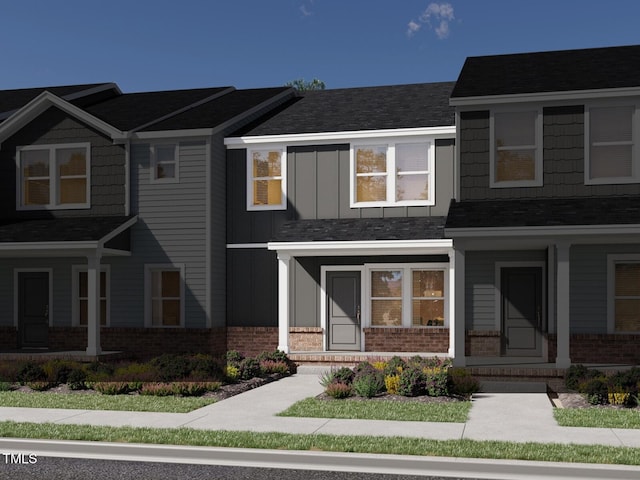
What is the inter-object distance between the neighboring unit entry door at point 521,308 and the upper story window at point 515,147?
103 inches

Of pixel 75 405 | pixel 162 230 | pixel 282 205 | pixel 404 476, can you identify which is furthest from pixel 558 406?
pixel 162 230

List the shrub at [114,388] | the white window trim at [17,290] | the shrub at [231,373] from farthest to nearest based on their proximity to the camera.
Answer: the white window trim at [17,290], the shrub at [231,373], the shrub at [114,388]

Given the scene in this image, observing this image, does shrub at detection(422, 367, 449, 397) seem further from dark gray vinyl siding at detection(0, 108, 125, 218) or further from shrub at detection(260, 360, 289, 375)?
dark gray vinyl siding at detection(0, 108, 125, 218)

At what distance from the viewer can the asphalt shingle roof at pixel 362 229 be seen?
19.8m

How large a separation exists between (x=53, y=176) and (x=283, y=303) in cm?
767

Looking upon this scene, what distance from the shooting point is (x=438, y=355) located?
20219 mm

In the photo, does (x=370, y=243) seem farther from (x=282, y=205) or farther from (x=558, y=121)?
(x=558, y=121)

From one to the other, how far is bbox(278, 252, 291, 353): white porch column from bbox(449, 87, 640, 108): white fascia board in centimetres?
591

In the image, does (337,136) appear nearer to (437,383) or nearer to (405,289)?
(405,289)

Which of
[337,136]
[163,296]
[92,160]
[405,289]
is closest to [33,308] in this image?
[163,296]

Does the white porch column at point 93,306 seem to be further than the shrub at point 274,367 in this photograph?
Yes

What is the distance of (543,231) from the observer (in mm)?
16125

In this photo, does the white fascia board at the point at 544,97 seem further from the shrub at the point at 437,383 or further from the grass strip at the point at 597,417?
the grass strip at the point at 597,417

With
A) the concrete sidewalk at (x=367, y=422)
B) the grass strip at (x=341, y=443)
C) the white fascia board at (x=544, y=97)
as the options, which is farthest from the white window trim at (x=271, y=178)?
the grass strip at (x=341, y=443)
